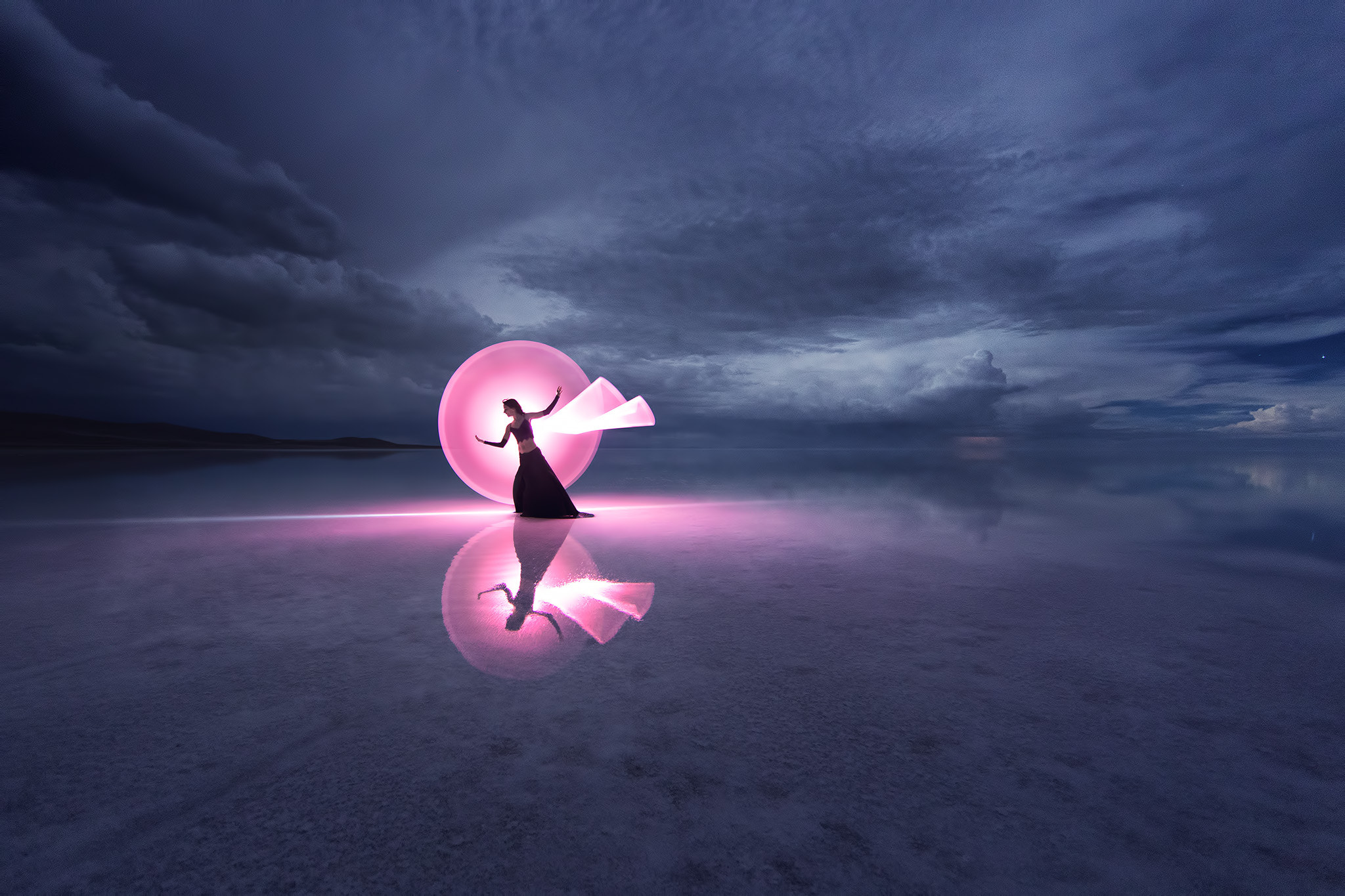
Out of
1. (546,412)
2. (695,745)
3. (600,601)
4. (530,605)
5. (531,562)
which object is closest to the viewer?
(695,745)

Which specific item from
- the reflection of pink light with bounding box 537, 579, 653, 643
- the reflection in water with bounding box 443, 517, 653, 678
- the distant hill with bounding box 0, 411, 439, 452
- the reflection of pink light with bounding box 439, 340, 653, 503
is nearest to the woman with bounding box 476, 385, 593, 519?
the reflection of pink light with bounding box 439, 340, 653, 503

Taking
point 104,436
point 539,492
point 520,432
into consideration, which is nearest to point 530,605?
point 539,492

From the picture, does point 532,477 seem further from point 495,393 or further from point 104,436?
point 104,436

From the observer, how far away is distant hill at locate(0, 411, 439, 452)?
69125 millimetres

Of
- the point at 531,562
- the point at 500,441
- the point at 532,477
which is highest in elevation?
the point at 500,441

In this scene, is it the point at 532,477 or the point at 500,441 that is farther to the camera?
the point at 500,441

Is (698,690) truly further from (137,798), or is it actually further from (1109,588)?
(1109,588)

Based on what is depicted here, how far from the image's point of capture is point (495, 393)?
12.1m

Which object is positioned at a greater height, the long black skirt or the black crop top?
the black crop top

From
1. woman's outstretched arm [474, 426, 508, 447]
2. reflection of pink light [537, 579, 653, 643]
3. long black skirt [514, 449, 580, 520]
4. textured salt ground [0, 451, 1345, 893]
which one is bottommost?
textured salt ground [0, 451, 1345, 893]

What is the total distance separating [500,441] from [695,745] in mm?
9883

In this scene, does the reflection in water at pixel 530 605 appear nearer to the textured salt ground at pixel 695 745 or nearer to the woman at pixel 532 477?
the textured salt ground at pixel 695 745

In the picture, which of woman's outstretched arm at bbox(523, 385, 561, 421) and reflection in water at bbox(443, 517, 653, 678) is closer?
reflection in water at bbox(443, 517, 653, 678)

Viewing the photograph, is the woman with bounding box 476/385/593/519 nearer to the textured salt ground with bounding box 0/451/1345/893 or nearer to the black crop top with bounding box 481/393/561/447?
the black crop top with bounding box 481/393/561/447
